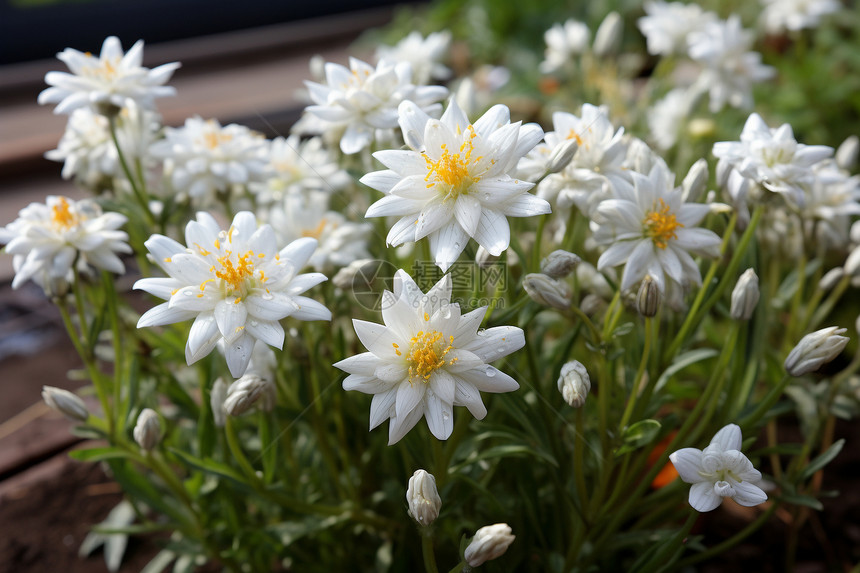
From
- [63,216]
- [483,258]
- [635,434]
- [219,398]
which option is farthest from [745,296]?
[63,216]

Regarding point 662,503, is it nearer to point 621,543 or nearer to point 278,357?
point 621,543

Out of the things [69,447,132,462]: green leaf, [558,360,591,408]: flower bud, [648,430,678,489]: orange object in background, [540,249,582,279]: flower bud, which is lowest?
[648,430,678,489]: orange object in background

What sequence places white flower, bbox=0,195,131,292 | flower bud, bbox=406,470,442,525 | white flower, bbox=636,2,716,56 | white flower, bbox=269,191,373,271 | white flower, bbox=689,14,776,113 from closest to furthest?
1. flower bud, bbox=406,470,442,525
2. white flower, bbox=0,195,131,292
3. white flower, bbox=269,191,373,271
4. white flower, bbox=689,14,776,113
5. white flower, bbox=636,2,716,56

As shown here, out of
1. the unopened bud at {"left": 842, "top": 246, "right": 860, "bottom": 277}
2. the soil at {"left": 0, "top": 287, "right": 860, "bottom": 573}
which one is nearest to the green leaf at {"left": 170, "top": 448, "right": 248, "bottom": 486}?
the soil at {"left": 0, "top": 287, "right": 860, "bottom": 573}

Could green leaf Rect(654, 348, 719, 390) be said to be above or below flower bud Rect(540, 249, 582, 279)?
below

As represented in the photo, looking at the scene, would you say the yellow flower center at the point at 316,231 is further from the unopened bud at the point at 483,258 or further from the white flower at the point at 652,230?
the white flower at the point at 652,230

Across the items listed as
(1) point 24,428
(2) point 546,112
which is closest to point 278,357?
(1) point 24,428

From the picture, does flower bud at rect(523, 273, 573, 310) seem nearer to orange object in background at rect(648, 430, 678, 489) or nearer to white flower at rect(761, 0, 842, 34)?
orange object in background at rect(648, 430, 678, 489)
